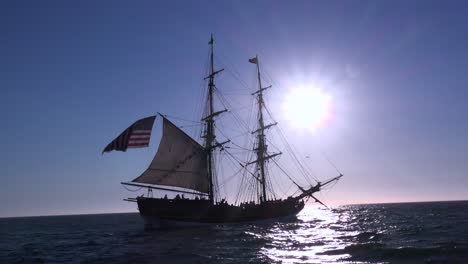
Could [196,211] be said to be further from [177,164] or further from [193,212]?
[177,164]

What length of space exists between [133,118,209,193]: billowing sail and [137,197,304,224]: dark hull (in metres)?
2.89

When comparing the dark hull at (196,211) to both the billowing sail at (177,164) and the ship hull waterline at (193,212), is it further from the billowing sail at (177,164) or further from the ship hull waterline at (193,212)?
the billowing sail at (177,164)

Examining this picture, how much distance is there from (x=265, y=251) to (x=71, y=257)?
50.7 ft

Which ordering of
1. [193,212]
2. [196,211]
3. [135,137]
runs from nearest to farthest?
[135,137] → [193,212] → [196,211]

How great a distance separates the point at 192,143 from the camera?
6325 centimetres

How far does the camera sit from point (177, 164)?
199 ft

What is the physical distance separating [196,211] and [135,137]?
52.1 ft

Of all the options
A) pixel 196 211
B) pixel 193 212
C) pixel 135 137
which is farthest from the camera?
pixel 196 211

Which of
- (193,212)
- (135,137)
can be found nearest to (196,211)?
(193,212)

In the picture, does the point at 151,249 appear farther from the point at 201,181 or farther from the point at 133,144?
the point at 201,181

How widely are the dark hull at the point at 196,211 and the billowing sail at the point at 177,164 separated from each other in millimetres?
2891

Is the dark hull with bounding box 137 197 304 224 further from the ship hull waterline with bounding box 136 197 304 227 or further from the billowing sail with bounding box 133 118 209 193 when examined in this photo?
the billowing sail with bounding box 133 118 209 193

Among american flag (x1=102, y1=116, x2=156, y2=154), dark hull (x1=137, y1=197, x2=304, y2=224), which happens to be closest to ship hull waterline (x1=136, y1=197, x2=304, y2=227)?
dark hull (x1=137, y1=197, x2=304, y2=224)

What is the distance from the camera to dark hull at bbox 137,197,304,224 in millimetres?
58281
